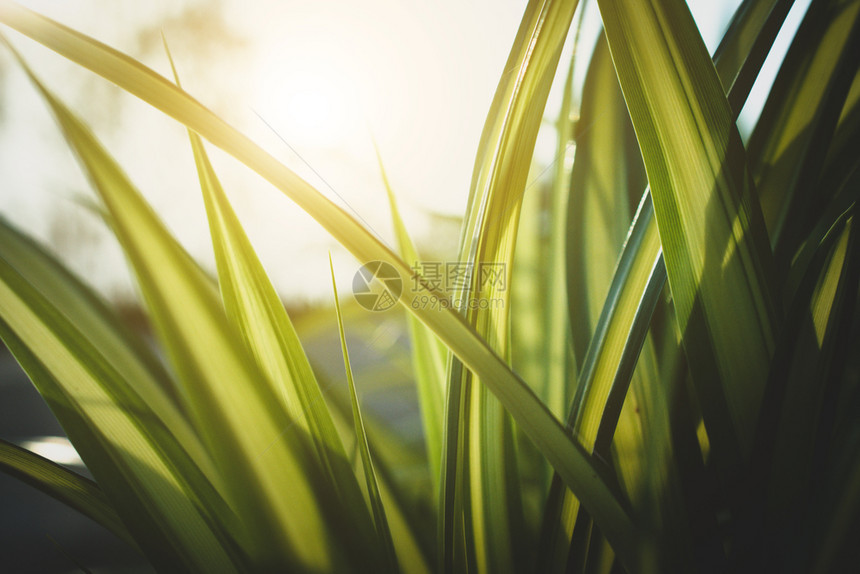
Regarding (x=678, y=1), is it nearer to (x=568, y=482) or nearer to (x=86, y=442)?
(x=568, y=482)

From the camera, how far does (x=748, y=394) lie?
15cm

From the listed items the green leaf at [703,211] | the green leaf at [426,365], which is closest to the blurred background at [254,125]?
the green leaf at [426,365]

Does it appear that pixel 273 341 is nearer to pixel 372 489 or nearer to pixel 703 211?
pixel 372 489

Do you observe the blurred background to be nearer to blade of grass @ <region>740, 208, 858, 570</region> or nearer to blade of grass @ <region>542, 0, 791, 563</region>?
blade of grass @ <region>542, 0, 791, 563</region>

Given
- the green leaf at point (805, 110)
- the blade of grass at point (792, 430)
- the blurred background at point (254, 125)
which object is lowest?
the blade of grass at point (792, 430)

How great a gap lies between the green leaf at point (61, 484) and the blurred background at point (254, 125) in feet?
0.25

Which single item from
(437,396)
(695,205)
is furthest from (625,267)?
(437,396)

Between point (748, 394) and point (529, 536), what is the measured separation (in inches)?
5.3

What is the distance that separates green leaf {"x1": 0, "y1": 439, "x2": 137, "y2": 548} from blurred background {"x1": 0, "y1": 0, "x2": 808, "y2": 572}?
75 millimetres

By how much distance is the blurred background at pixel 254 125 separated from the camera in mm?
233

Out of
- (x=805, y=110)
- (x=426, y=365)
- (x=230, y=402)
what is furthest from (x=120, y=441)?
(x=805, y=110)

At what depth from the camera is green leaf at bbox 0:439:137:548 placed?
169mm

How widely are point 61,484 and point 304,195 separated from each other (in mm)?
192

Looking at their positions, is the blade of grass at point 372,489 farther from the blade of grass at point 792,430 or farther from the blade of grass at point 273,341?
the blade of grass at point 792,430
